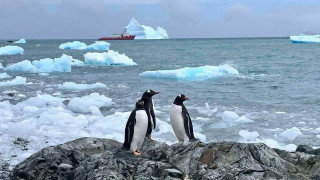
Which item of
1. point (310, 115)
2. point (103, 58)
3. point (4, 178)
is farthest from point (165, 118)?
point (103, 58)

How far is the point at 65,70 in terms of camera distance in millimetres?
30641

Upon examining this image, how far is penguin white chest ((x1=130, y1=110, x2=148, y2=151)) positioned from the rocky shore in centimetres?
39

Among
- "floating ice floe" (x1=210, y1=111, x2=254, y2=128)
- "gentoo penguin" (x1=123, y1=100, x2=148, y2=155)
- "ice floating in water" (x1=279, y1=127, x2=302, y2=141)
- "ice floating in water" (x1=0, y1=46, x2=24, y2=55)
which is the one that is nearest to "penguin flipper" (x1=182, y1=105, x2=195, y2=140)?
"gentoo penguin" (x1=123, y1=100, x2=148, y2=155)

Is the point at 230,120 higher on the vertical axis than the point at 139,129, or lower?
lower

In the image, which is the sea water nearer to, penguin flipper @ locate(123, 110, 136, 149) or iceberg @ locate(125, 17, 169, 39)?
penguin flipper @ locate(123, 110, 136, 149)

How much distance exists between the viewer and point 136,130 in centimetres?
668

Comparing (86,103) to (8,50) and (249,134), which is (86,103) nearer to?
(249,134)

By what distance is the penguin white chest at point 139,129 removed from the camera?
6.68 m

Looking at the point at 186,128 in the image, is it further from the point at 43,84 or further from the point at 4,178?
the point at 43,84

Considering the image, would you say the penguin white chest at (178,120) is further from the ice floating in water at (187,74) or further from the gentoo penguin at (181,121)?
the ice floating in water at (187,74)

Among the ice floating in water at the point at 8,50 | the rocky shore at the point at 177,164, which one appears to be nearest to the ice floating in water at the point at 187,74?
the rocky shore at the point at 177,164

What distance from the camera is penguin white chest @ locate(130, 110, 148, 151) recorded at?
21.9 ft

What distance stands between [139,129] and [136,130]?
49mm

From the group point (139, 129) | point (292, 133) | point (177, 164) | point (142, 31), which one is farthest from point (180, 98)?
point (142, 31)
